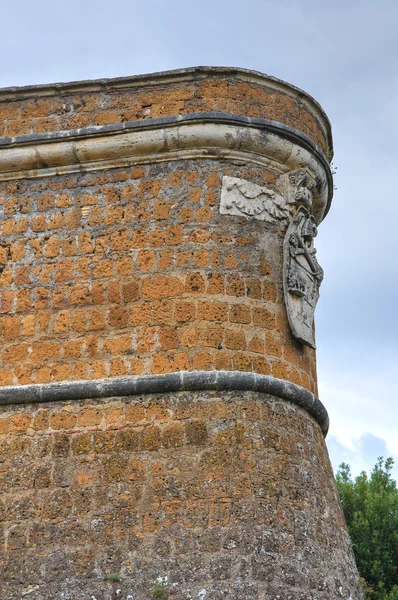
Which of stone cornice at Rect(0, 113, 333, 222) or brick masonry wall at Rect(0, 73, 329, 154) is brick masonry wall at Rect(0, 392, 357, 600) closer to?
stone cornice at Rect(0, 113, 333, 222)

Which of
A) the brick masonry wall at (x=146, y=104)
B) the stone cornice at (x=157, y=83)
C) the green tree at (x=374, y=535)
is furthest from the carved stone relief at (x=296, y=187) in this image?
the green tree at (x=374, y=535)

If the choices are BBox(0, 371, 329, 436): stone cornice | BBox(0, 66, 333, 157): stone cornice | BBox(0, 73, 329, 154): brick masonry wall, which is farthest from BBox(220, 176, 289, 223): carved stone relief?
BBox(0, 371, 329, 436): stone cornice

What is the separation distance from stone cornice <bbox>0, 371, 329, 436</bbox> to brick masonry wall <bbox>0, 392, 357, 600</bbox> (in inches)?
2.5

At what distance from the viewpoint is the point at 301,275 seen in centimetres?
745

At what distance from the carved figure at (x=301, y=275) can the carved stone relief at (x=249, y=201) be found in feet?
0.66

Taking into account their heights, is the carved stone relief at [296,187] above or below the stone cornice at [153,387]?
above

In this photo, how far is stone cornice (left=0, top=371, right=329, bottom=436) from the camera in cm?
669

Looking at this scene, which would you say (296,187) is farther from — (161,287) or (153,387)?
(153,387)

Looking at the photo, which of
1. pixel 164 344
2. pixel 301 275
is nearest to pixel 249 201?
pixel 301 275

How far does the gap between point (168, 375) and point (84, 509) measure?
1.09 metres

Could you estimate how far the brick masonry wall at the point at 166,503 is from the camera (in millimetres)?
6207

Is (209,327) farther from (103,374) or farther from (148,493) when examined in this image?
(148,493)

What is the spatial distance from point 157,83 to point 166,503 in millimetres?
3387

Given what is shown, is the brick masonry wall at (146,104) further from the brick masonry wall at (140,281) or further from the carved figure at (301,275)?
the carved figure at (301,275)
